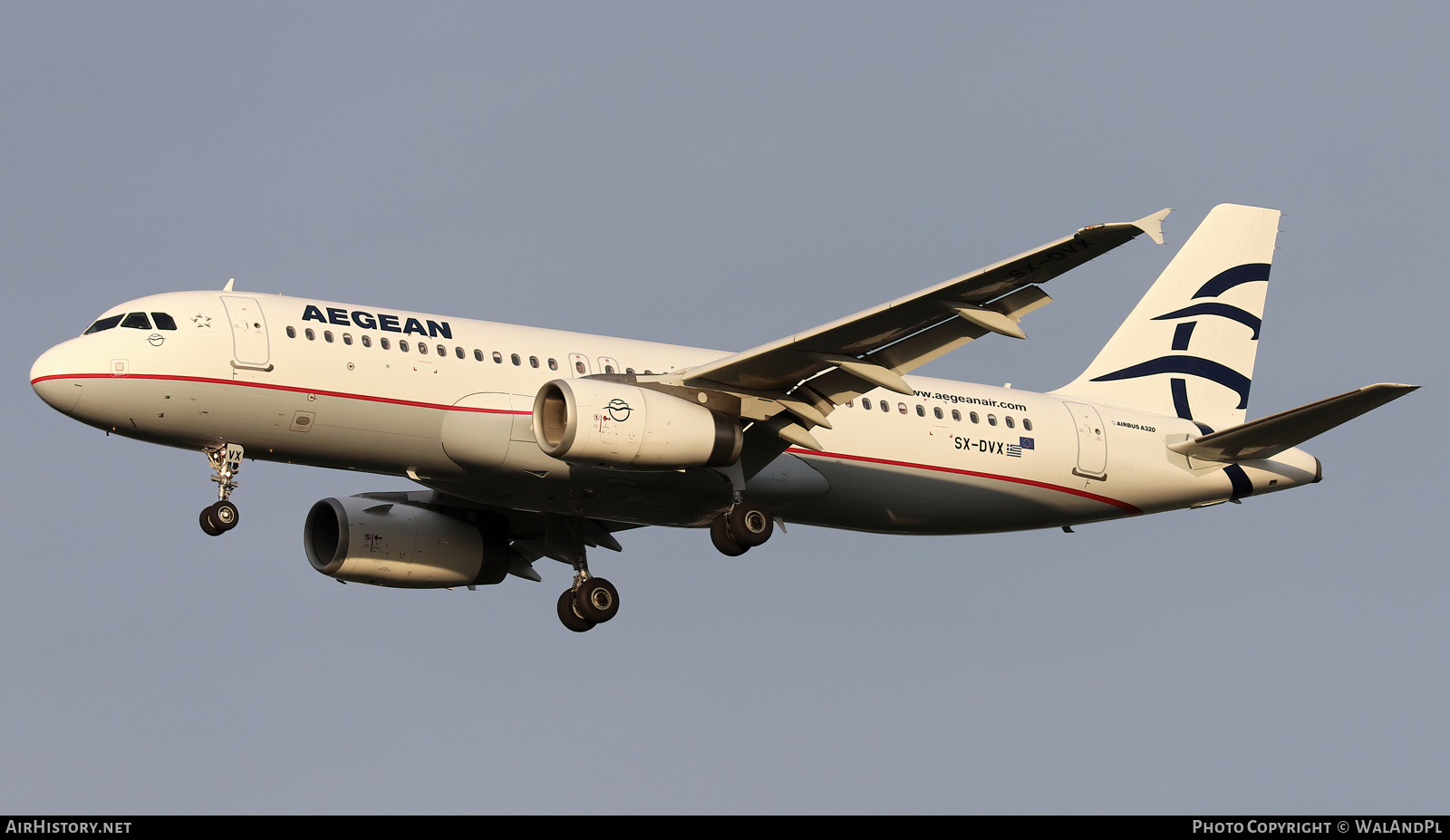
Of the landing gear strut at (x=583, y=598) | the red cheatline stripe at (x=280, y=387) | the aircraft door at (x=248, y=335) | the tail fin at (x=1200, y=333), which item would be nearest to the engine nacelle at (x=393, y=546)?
the landing gear strut at (x=583, y=598)

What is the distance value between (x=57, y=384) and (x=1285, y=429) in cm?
2345

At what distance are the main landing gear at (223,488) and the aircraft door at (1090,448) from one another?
17.2 meters

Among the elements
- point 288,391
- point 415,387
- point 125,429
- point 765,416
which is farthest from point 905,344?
point 125,429

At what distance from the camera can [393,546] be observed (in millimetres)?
38969

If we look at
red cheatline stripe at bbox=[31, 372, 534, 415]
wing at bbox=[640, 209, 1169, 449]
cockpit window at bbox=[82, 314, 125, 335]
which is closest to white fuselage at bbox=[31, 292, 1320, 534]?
red cheatline stripe at bbox=[31, 372, 534, 415]

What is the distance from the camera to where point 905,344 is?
106 feet

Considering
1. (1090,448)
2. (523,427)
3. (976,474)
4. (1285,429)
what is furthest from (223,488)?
(1285,429)

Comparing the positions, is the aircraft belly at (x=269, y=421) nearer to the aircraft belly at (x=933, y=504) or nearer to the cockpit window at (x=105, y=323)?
the cockpit window at (x=105, y=323)

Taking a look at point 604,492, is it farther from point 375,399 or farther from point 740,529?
point 375,399

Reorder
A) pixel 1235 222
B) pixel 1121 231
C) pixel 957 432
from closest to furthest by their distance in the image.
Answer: pixel 1121 231
pixel 957 432
pixel 1235 222

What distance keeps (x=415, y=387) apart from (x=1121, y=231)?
12.9m

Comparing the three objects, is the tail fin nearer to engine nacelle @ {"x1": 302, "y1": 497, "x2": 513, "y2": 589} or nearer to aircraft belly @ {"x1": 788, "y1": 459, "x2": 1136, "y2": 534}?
aircraft belly @ {"x1": 788, "y1": 459, "x2": 1136, "y2": 534}

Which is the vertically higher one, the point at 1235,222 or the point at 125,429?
the point at 1235,222

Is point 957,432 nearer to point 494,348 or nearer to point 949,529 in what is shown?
point 949,529
